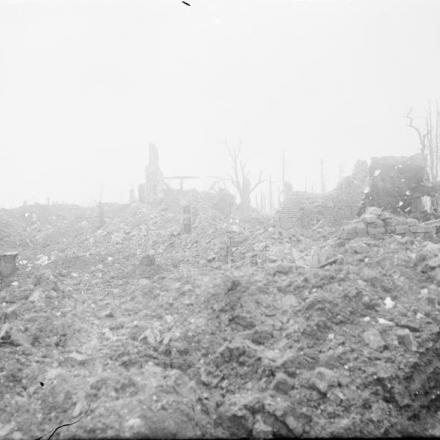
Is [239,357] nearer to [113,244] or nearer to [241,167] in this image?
[113,244]

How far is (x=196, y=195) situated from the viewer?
64.7 ft

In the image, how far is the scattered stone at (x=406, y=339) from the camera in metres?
5.38

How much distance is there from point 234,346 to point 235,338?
0.29m

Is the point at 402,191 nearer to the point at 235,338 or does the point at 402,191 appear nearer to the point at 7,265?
the point at 235,338

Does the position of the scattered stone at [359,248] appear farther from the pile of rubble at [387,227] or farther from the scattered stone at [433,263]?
the scattered stone at [433,263]

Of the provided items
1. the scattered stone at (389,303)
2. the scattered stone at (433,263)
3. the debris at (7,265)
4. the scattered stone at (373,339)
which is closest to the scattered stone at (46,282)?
the debris at (7,265)

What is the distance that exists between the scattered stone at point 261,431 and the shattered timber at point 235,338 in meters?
0.02

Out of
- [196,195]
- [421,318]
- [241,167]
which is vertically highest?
[241,167]

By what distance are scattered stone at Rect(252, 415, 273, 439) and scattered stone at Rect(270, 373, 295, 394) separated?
57 centimetres

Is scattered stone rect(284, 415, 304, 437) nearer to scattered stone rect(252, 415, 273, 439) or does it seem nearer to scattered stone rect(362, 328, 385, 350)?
scattered stone rect(252, 415, 273, 439)

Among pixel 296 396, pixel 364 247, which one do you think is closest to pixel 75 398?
pixel 296 396

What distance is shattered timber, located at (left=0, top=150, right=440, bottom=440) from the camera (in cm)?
450

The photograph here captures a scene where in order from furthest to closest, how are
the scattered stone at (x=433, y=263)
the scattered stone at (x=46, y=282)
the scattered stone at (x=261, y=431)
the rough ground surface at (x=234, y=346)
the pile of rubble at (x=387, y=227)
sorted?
1. the pile of rubble at (x=387, y=227)
2. the scattered stone at (x=46, y=282)
3. the scattered stone at (x=433, y=263)
4. the rough ground surface at (x=234, y=346)
5. the scattered stone at (x=261, y=431)

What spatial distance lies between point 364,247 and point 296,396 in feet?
16.2
